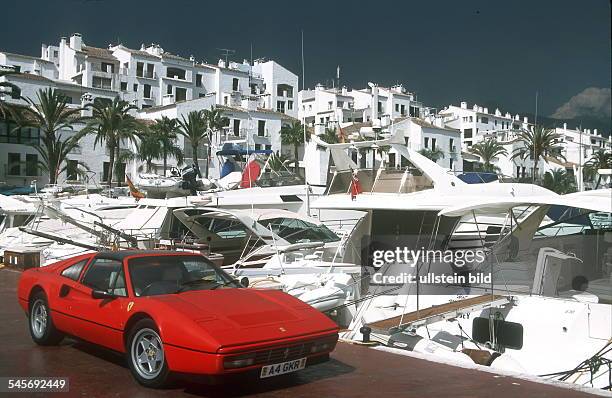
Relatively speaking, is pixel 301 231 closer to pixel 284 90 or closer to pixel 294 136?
pixel 294 136

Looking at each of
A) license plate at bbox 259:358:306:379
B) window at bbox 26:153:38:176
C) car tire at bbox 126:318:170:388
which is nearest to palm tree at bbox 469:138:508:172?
window at bbox 26:153:38:176

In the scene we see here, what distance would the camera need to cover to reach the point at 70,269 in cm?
734

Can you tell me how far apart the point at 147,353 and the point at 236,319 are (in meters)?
0.97

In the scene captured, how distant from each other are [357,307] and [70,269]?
19.1 feet

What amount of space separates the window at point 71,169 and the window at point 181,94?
1926cm

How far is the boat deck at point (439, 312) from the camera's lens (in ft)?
29.9

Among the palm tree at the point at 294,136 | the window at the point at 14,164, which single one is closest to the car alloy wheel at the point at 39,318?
the window at the point at 14,164

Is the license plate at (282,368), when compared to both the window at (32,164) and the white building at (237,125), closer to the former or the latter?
the window at (32,164)

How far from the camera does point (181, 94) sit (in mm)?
66312

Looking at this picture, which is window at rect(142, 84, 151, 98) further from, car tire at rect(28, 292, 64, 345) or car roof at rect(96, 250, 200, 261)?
car roof at rect(96, 250, 200, 261)

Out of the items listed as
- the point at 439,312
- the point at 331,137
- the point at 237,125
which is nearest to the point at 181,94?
the point at 237,125

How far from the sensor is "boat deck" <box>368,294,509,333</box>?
9109 mm

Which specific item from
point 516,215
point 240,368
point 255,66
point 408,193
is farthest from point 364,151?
point 255,66

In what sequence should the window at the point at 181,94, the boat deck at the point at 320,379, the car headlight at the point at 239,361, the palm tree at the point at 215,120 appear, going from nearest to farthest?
the car headlight at the point at 239,361 → the boat deck at the point at 320,379 → the palm tree at the point at 215,120 → the window at the point at 181,94
